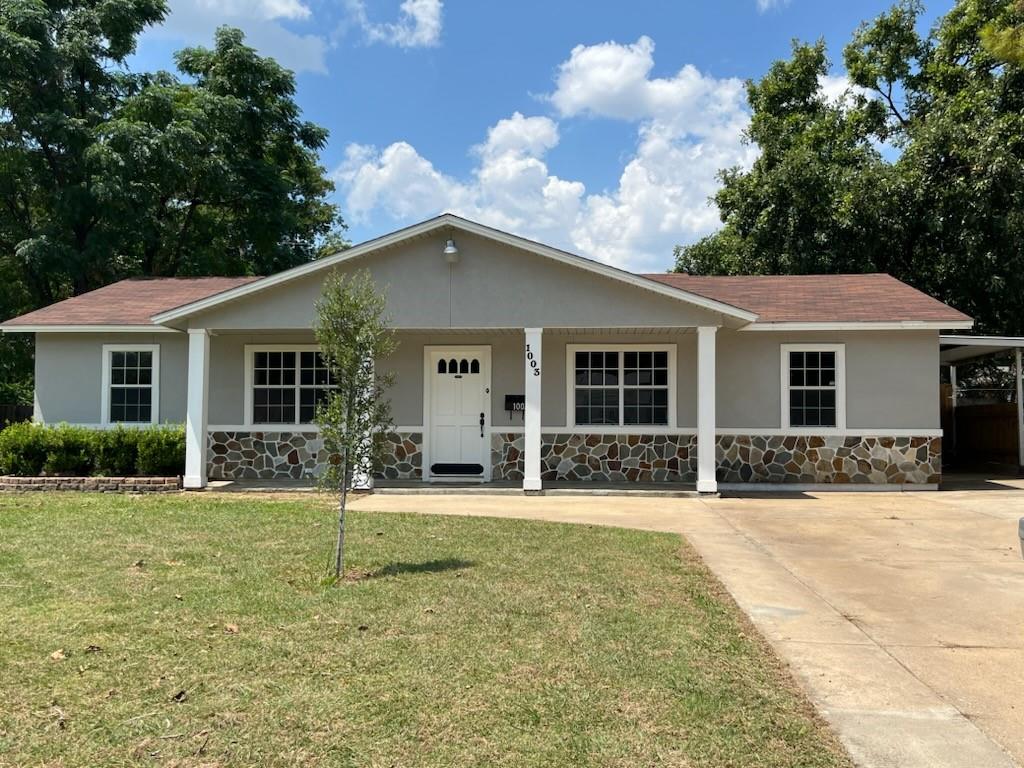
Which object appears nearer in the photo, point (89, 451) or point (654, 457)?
point (89, 451)

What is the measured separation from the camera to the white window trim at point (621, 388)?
46.4 ft

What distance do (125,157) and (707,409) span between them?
1733cm

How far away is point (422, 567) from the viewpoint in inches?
271

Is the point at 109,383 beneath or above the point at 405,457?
above

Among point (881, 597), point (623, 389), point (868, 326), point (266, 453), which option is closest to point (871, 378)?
point (868, 326)

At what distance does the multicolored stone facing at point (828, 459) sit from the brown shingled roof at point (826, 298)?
85.5 inches

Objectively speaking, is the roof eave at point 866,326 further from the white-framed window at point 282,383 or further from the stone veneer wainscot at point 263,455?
the white-framed window at point 282,383

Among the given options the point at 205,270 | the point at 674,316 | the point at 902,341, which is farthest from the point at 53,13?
the point at 902,341

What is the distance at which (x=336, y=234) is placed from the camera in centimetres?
4097

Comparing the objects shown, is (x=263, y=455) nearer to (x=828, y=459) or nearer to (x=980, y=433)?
(x=828, y=459)

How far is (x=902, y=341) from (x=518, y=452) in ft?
23.5

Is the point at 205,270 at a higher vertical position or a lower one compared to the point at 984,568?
higher

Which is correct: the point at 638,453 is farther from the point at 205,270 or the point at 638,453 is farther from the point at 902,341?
the point at 205,270

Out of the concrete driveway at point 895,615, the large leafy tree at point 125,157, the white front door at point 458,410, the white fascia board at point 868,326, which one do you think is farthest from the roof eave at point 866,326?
the large leafy tree at point 125,157
